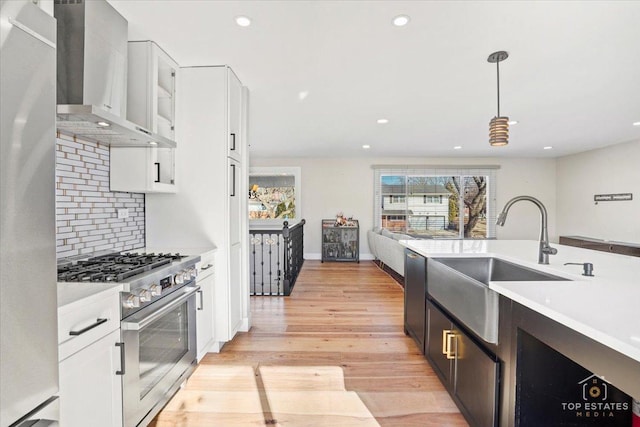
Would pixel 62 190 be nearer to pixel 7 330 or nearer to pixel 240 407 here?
pixel 7 330

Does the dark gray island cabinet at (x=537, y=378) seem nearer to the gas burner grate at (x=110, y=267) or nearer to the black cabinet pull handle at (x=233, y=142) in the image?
the gas burner grate at (x=110, y=267)

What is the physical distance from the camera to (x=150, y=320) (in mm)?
1613

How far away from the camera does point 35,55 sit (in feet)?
2.76

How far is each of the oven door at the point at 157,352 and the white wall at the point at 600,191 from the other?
7.34 meters

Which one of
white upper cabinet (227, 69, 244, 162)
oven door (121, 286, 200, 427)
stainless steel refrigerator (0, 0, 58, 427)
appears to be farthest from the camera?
white upper cabinet (227, 69, 244, 162)

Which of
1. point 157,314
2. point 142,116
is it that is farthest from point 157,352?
Result: point 142,116

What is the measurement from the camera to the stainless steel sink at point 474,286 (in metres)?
1.41

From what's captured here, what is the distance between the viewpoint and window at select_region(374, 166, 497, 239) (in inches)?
287

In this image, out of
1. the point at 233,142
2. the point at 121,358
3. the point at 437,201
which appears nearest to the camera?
the point at 121,358

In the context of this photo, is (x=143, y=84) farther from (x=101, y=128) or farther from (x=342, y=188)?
(x=342, y=188)

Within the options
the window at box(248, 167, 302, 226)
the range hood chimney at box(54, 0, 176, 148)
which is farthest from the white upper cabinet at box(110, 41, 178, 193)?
the window at box(248, 167, 302, 226)

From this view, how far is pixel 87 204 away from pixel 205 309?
113cm

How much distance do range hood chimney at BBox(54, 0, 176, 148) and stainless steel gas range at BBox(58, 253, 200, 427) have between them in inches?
31.6

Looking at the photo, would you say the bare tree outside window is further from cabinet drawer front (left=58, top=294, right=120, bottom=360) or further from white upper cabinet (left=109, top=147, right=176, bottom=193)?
cabinet drawer front (left=58, top=294, right=120, bottom=360)
